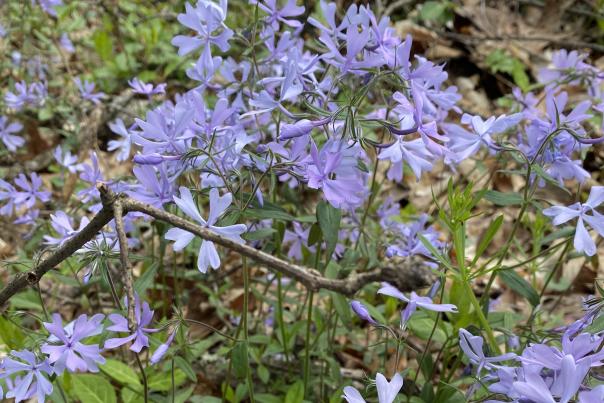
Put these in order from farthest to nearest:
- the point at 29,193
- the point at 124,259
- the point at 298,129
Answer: the point at 29,193 < the point at 298,129 < the point at 124,259

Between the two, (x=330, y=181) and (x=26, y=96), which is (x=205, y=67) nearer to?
(x=330, y=181)

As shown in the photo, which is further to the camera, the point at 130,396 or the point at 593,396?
the point at 130,396

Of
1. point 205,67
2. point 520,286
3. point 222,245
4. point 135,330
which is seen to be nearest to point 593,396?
point 520,286

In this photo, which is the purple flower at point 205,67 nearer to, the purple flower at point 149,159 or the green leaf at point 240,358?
the purple flower at point 149,159

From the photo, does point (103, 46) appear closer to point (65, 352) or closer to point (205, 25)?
point (205, 25)

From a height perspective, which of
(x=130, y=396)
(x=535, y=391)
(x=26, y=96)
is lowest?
(x=130, y=396)

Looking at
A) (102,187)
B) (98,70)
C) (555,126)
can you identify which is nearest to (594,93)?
(555,126)

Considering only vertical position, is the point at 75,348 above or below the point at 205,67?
below

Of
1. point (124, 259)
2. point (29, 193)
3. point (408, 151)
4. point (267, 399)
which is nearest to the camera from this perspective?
point (124, 259)
